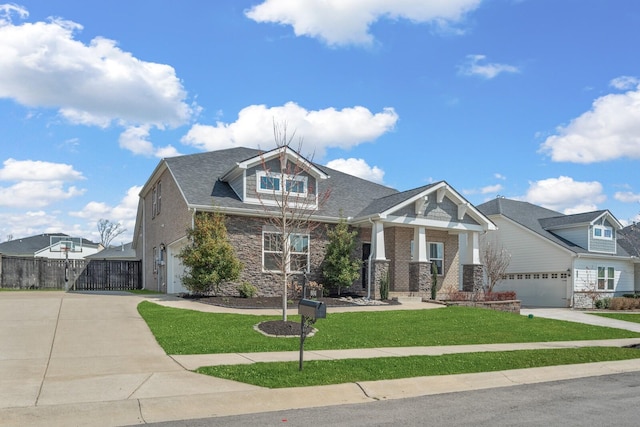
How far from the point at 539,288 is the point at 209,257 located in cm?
2096

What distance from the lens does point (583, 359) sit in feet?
40.2

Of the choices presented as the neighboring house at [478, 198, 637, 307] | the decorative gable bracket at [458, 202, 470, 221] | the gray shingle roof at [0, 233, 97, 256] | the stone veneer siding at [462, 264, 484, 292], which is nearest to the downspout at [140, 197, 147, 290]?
the decorative gable bracket at [458, 202, 470, 221]

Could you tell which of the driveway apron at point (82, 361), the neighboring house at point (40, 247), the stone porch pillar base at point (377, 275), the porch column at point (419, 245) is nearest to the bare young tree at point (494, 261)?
the porch column at point (419, 245)

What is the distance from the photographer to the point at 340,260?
22.8 meters

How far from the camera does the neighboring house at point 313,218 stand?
22156 millimetres

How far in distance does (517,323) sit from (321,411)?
12.0 meters

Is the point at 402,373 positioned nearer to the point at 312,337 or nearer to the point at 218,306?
the point at 312,337

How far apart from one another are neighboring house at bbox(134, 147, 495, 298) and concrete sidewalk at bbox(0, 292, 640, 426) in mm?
8288

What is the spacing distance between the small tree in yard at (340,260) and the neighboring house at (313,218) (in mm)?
547

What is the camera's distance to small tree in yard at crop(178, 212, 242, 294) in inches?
784

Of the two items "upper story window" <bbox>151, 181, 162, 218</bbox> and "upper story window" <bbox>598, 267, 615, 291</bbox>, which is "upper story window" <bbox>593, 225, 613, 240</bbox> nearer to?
"upper story window" <bbox>598, 267, 615, 291</bbox>

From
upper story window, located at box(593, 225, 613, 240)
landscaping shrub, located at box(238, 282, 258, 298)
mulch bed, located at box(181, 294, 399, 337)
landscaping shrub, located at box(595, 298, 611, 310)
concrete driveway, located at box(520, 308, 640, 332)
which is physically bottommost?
landscaping shrub, located at box(595, 298, 611, 310)

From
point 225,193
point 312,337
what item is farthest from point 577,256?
point 312,337

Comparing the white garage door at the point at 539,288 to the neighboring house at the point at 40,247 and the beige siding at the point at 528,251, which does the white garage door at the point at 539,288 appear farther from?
the neighboring house at the point at 40,247
